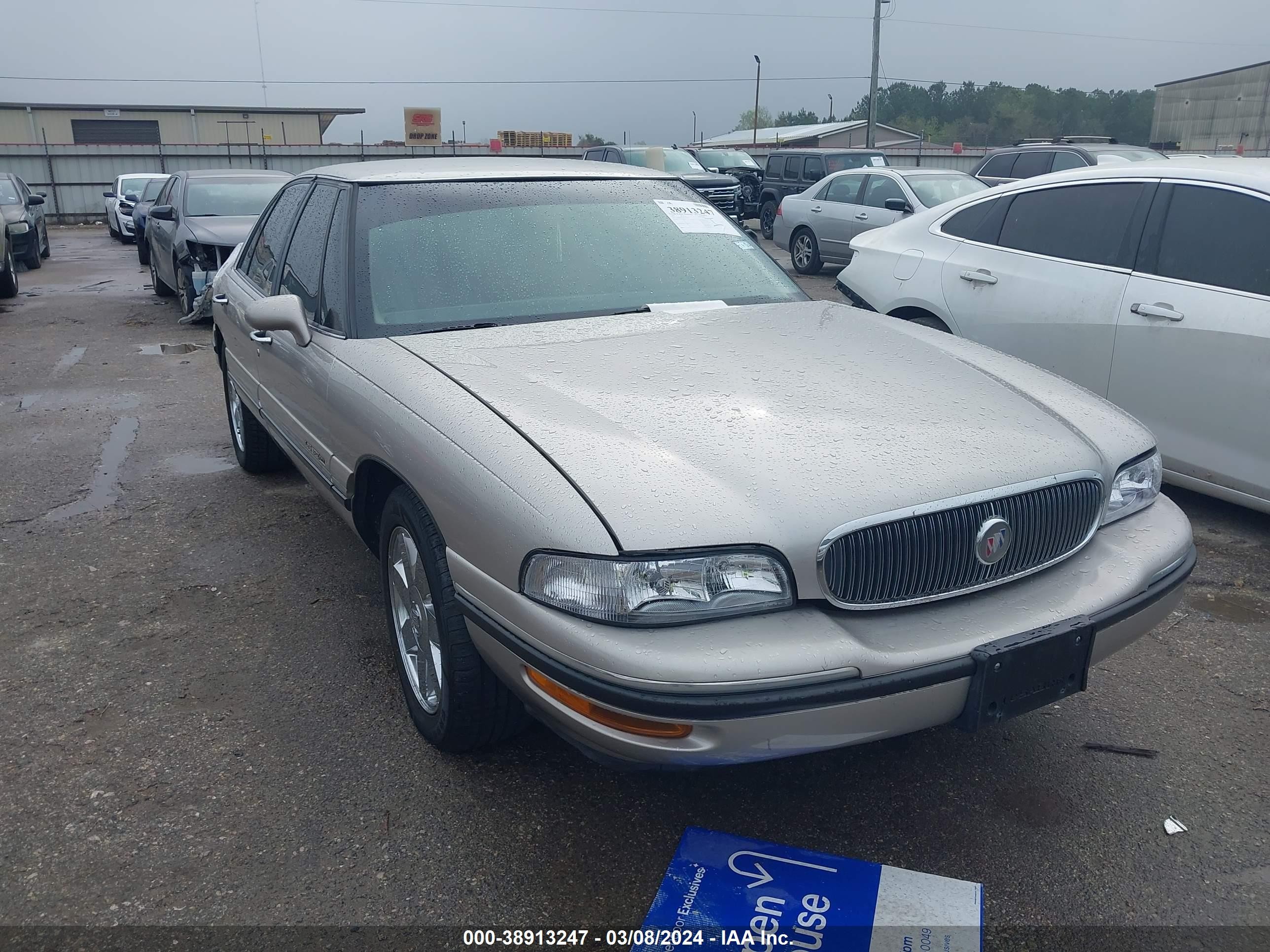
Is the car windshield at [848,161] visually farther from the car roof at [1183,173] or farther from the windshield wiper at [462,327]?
the windshield wiper at [462,327]

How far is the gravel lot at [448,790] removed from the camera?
7.79 feet

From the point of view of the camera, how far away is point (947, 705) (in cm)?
222

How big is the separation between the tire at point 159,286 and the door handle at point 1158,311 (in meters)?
11.7

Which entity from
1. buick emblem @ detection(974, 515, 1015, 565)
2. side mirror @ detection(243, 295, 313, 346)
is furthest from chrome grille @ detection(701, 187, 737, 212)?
buick emblem @ detection(974, 515, 1015, 565)

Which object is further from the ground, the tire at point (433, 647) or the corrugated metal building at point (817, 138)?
the corrugated metal building at point (817, 138)

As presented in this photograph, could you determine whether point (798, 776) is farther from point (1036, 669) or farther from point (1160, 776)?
point (1160, 776)

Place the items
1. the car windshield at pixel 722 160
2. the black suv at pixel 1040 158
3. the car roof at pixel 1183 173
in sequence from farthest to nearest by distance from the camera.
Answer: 1. the car windshield at pixel 722 160
2. the black suv at pixel 1040 158
3. the car roof at pixel 1183 173

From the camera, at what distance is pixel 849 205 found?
13383mm

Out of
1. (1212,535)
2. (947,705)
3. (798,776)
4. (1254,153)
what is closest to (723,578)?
(947,705)

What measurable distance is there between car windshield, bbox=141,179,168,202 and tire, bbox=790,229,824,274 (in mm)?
11221

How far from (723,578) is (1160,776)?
5.22 feet

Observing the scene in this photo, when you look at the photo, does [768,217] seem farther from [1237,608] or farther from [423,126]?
[423,126]

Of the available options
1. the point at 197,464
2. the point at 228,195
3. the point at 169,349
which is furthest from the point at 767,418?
the point at 228,195

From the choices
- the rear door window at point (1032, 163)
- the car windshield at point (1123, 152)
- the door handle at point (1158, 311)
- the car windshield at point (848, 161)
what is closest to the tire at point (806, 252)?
the rear door window at point (1032, 163)
